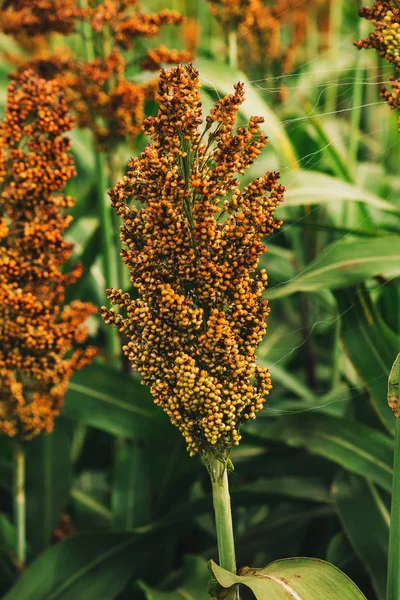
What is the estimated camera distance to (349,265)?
1.83m

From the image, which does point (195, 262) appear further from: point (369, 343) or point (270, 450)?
point (270, 450)

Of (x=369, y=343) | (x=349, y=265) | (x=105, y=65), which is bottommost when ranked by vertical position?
(x=369, y=343)

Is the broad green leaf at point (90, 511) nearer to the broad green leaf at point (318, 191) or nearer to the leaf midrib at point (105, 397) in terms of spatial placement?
the leaf midrib at point (105, 397)

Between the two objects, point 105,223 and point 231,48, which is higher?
point 231,48

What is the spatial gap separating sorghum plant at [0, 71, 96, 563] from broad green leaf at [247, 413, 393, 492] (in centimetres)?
73

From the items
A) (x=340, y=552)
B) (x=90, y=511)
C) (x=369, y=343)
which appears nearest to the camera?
(x=369, y=343)

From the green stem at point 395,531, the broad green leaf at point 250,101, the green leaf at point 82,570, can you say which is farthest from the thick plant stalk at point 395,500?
the green leaf at point 82,570

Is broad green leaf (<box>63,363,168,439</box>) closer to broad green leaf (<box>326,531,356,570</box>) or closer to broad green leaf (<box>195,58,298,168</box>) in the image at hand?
broad green leaf (<box>326,531,356,570</box>)

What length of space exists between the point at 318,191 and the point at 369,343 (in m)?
0.44

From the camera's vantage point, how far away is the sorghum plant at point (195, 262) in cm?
114

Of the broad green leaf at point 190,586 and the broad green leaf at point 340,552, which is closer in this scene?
the broad green leaf at point 190,586

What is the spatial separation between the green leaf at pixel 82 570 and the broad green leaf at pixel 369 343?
798 mm

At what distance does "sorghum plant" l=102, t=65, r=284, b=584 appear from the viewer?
114cm

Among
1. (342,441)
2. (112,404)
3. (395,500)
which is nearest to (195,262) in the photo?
(395,500)
